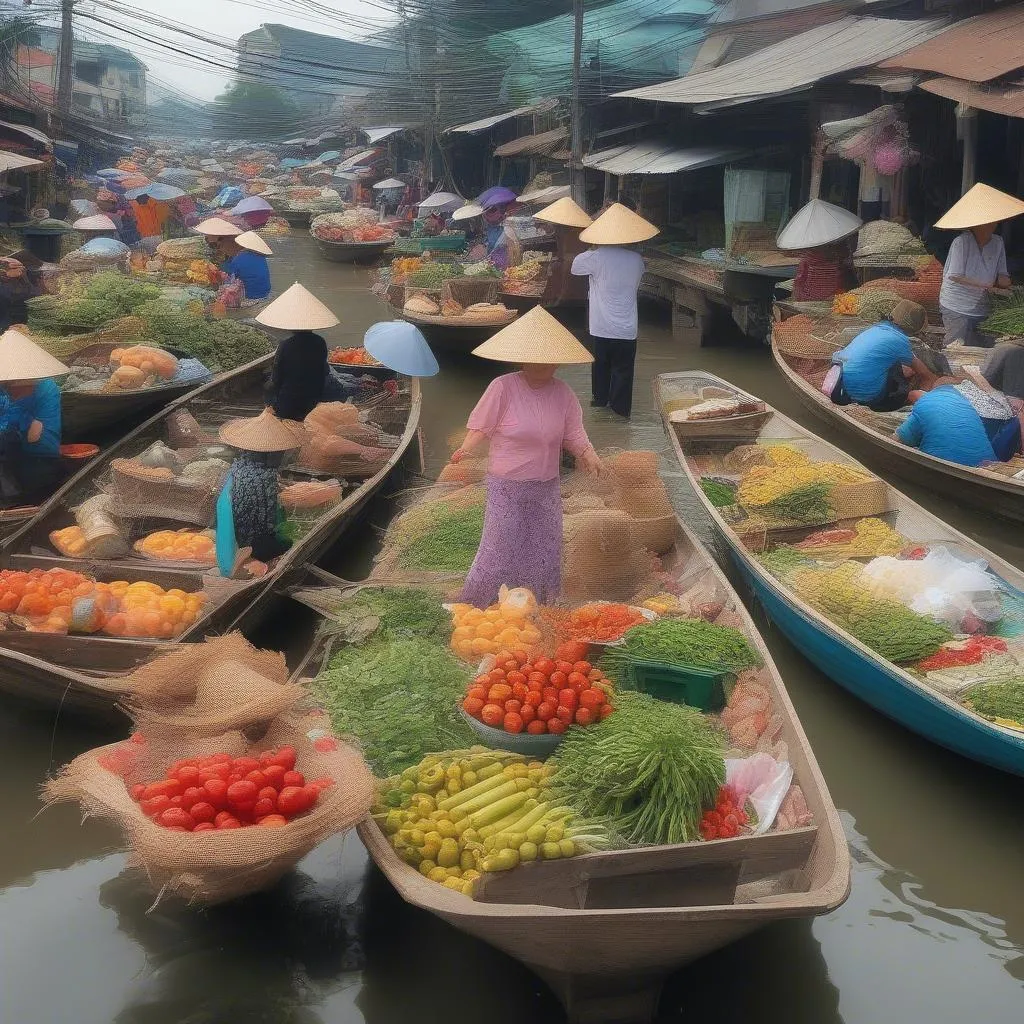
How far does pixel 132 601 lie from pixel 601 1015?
302cm

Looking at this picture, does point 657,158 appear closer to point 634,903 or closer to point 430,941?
point 430,941

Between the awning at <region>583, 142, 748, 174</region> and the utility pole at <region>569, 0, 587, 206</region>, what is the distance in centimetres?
21

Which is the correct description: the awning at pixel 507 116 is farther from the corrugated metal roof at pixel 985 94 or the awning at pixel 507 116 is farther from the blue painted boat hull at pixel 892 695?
the blue painted boat hull at pixel 892 695

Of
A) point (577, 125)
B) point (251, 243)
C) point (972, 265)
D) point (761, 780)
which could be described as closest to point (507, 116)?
point (577, 125)

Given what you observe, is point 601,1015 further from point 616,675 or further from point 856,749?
point 856,749

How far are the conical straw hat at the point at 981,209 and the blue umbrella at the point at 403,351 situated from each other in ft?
14.0

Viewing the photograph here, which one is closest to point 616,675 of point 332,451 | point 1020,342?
point 332,451

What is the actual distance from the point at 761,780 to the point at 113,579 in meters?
3.50

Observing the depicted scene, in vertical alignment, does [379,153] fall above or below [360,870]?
above

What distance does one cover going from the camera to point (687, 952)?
10.3ft

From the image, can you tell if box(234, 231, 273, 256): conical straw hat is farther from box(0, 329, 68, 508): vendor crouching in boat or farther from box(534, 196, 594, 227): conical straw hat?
box(0, 329, 68, 508): vendor crouching in boat

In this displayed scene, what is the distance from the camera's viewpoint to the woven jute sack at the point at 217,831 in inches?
122

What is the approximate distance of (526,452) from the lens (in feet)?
16.7

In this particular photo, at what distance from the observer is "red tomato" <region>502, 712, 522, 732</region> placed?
3.77m
